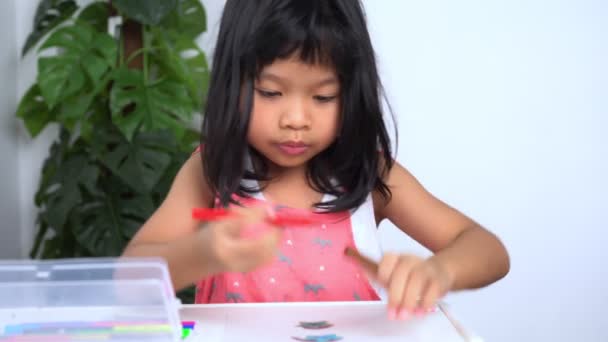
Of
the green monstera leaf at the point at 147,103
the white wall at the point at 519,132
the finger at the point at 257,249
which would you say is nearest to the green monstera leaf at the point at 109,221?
the green monstera leaf at the point at 147,103

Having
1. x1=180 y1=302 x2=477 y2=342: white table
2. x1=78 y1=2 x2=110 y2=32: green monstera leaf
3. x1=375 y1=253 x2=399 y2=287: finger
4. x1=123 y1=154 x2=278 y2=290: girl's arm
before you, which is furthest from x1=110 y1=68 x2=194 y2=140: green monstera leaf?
x1=375 y1=253 x2=399 y2=287: finger

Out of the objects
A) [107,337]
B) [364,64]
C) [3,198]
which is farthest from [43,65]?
[107,337]

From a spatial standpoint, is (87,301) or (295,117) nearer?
(87,301)

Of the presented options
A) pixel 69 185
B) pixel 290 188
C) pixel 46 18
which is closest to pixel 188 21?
pixel 46 18

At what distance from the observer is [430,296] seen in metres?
0.71

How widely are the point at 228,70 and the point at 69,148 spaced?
→ 1.18 metres

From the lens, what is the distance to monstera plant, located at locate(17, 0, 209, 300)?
1830 mm

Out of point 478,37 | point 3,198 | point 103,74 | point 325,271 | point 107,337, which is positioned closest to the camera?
point 107,337

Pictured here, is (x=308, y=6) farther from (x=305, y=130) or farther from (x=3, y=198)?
(x=3, y=198)

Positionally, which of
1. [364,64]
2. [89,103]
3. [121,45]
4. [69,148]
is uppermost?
[364,64]

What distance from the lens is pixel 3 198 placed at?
2.20 m

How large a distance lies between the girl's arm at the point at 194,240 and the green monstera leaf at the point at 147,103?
2.60 ft

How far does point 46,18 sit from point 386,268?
5.42ft

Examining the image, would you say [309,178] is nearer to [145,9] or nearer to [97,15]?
[145,9]
